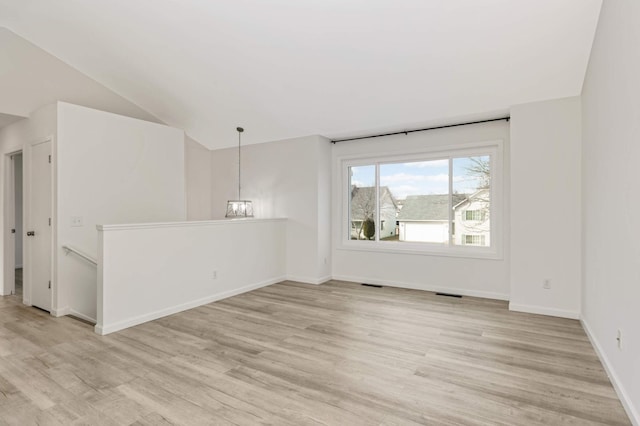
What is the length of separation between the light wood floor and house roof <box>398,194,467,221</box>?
5.17 feet

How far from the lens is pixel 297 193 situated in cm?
587

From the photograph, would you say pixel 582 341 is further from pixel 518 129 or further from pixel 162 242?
pixel 162 242

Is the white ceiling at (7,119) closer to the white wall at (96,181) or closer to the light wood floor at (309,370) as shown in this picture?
the white wall at (96,181)

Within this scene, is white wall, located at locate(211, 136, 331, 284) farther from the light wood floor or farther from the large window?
the light wood floor

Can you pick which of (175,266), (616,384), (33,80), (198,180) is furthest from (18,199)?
(616,384)

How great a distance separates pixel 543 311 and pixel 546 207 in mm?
1226

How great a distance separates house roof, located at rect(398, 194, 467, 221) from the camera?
512 cm

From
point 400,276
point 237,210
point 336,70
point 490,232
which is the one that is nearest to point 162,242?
point 237,210

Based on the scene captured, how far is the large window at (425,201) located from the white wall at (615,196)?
150 centimetres

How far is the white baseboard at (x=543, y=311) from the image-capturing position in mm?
3849

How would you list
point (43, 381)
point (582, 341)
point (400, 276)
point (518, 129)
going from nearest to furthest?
1. point (43, 381)
2. point (582, 341)
3. point (518, 129)
4. point (400, 276)

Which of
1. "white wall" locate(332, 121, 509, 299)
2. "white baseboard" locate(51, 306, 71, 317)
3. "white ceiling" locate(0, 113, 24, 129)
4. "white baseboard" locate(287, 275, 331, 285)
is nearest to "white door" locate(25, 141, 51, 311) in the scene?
"white baseboard" locate(51, 306, 71, 317)

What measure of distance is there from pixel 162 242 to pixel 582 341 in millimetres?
4493

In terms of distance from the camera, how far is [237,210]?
5.57 m
